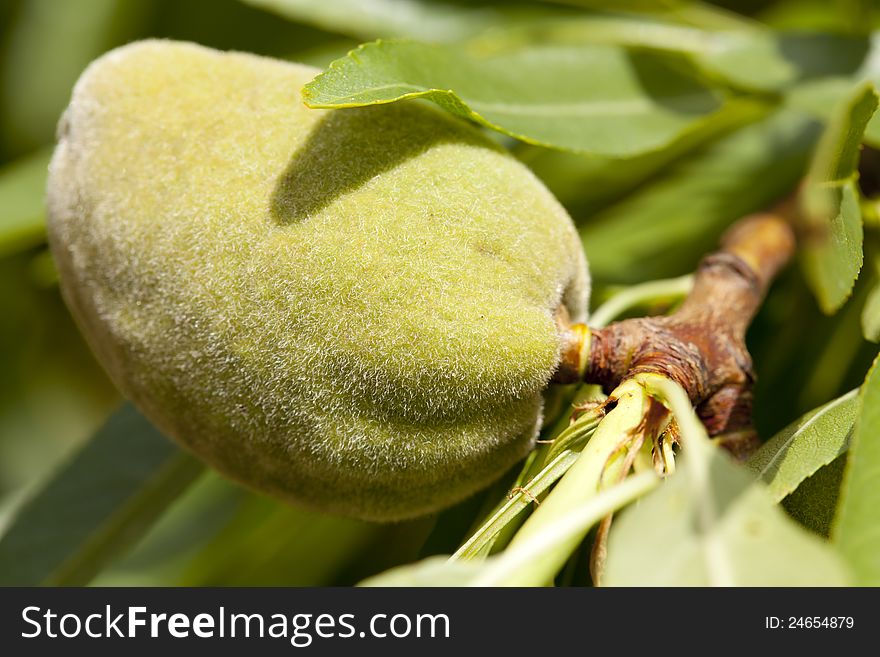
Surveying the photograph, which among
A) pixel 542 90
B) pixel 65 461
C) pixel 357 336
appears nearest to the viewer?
pixel 357 336

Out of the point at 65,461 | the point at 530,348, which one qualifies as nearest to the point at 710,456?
the point at 530,348

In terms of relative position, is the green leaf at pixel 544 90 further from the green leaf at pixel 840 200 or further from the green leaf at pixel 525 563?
the green leaf at pixel 525 563

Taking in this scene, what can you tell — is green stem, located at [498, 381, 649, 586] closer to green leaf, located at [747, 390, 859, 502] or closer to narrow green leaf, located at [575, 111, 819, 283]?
green leaf, located at [747, 390, 859, 502]

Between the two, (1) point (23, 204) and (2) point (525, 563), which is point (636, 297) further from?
(1) point (23, 204)

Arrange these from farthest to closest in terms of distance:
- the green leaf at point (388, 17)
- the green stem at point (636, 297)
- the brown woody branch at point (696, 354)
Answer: the green leaf at point (388, 17), the green stem at point (636, 297), the brown woody branch at point (696, 354)

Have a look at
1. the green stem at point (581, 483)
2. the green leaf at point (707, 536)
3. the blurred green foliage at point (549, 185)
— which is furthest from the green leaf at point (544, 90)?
the green leaf at point (707, 536)
